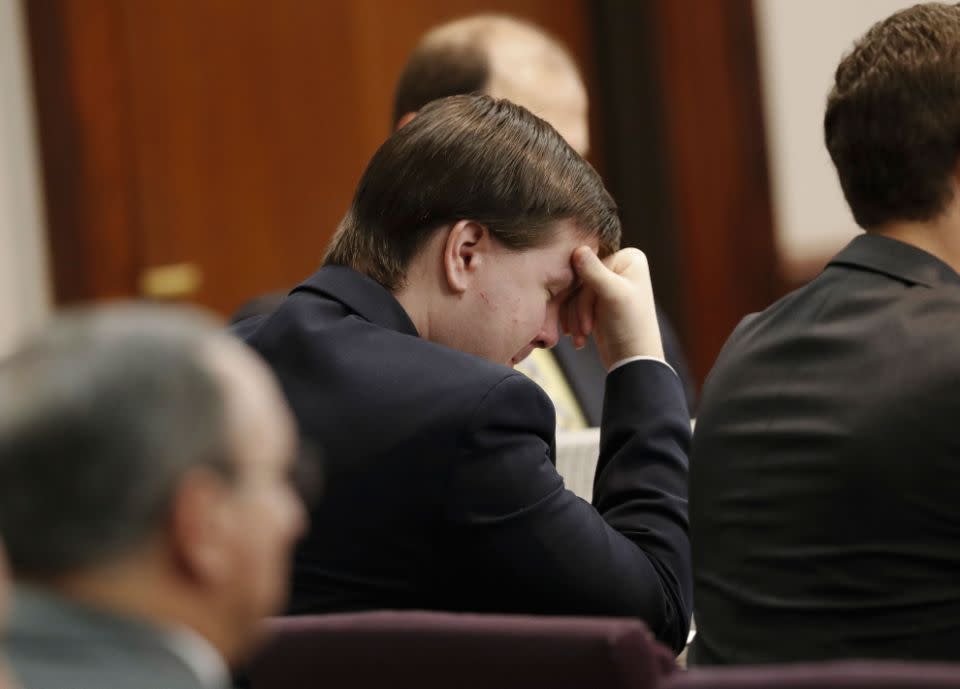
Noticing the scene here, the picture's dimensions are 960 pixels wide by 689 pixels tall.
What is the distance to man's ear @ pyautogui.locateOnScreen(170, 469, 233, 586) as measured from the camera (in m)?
0.87

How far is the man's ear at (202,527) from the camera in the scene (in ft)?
2.84

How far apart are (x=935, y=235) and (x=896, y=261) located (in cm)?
11

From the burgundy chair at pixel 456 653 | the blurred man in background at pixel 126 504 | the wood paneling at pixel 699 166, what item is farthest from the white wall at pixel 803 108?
the blurred man in background at pixel 126 504

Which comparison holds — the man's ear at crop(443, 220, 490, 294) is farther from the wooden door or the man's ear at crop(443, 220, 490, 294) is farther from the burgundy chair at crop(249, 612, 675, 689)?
the wooden door

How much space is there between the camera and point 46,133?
4.14m

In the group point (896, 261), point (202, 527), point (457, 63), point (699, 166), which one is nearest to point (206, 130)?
point (699, 166)

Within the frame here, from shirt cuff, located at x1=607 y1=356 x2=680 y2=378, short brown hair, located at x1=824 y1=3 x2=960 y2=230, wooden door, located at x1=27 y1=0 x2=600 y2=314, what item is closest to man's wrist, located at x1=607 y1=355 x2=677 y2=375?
shirt cuff, located at x1=607 y1=356 x2=680 y2=378

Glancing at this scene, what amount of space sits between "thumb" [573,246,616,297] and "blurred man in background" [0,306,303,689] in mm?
1091

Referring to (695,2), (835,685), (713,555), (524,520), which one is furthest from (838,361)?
(695,2)

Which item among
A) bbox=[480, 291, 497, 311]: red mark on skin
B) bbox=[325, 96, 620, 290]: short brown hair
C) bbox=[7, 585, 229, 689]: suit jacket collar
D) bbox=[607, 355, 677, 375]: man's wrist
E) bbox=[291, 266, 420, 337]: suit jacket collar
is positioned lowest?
bbox=[607, 355, 677, 375]: man's wrist

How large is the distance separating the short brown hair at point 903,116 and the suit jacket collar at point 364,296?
0.55m

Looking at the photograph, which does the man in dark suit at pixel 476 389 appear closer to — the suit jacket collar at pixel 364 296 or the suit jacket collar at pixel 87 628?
the suit jacket collar at pixel 364 296

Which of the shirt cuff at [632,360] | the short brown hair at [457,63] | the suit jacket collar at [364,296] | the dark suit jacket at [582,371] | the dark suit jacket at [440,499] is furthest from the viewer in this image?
the short brown hair at [457,63]

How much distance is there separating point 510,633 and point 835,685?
369mm
